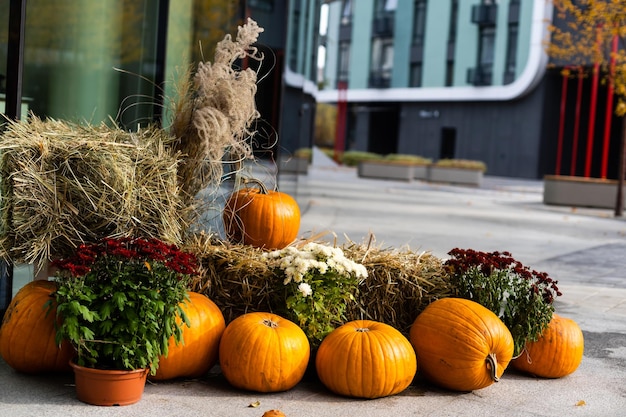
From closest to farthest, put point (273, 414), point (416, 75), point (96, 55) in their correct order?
point (273, 414), point (96, 55), point (416, 75)

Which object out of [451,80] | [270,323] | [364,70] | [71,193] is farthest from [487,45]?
[71,193]

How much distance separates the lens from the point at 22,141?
4.70 meters

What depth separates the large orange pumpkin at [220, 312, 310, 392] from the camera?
4.53 metres

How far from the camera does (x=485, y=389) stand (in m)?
4.92

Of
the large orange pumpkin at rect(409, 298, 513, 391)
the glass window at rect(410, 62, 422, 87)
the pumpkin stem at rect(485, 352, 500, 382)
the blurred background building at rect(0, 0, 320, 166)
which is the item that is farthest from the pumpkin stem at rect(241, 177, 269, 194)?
the glass window at rect(410, 62, 422, 87)

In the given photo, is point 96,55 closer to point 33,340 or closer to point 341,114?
point 33,340

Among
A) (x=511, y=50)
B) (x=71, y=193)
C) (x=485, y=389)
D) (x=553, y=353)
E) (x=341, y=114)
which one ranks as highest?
(x=511, y=50)

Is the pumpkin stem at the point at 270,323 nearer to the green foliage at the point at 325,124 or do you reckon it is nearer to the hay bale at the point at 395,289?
the hay bale at the point at 395,289

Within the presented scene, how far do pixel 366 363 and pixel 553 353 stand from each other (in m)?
1.34

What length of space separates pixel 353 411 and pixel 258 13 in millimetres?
8903

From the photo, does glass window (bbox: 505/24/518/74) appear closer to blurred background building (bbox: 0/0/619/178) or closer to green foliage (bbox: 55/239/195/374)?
blurred background building (bbox: 0/0/619/178)

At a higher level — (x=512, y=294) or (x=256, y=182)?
(x=256, y=182)

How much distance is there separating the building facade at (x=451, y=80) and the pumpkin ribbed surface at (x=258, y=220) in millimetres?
39195

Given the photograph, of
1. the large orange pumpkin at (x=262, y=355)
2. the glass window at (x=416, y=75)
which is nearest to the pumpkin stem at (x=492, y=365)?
the large orange pumpkin at (x=262, y=355)
